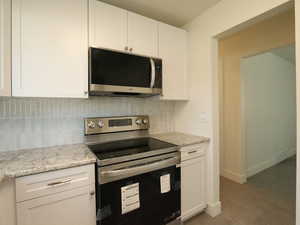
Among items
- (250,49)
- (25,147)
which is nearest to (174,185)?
(25,147)

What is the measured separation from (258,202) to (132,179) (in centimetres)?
181

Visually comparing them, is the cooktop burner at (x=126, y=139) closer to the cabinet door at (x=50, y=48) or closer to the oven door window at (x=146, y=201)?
the oven door window at (x=146, y=201)

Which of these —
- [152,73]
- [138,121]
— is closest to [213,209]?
[138,121]

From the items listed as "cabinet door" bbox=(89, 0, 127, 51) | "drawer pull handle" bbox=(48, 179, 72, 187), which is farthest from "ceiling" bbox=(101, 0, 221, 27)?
"drawer pull handle" bbox=(48, 179, 72, 187)

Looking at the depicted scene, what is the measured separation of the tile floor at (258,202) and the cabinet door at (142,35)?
194 centimetres

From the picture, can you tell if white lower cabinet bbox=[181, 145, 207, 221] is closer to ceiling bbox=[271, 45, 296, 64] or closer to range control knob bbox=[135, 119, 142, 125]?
range control knob bbox=[135, 119, 142, 125]

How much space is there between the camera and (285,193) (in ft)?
7.20

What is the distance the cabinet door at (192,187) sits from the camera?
5.35 feet

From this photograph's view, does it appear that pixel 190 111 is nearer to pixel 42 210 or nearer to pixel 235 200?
pixel 235 200

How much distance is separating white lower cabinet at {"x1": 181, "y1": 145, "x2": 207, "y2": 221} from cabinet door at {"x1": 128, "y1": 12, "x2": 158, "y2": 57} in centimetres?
118

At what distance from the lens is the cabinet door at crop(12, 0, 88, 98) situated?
3.85 ft

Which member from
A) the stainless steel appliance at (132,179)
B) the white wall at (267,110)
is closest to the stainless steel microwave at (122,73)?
the stainless steel appliance at (132,179)

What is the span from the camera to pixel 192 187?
5.56 ft

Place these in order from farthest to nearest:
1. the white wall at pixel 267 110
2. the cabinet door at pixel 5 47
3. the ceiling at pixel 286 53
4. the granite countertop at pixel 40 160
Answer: the ceiling at pixel 286 53 → the white wall at pixel 267 110 → the cabinet door at pixel 5 47 → the granite countertop at pixel 40 160
